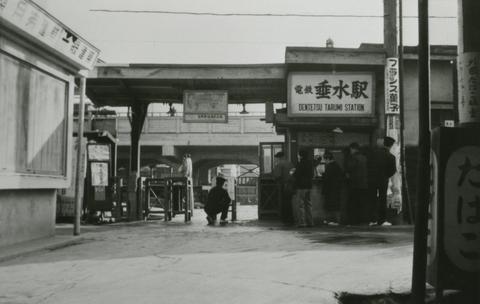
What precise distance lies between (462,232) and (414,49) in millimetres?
10656

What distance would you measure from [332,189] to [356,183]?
686 mm

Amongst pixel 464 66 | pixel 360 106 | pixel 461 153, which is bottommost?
pixel 461 153

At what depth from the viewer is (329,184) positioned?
12.6 meters

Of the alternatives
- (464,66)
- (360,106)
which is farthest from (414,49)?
(464,66)

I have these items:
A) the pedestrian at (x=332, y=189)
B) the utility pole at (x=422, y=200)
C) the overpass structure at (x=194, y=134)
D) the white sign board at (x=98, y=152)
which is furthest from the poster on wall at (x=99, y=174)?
the overpass structure at (x=194, y=134)

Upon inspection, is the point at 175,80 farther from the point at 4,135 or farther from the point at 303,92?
the point at 4,135

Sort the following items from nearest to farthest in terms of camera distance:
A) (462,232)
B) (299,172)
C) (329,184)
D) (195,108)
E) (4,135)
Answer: (462,232) < (4,135) < (299,172) < (329,184) < (195,108)

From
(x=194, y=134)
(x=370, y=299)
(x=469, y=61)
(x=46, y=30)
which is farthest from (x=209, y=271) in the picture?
(x=194, y=134)

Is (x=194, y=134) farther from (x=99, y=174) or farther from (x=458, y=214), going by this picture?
(x=458, y=214)

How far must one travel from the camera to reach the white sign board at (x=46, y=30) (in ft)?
23.2

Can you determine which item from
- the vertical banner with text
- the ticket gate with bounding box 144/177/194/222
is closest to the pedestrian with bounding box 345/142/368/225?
the vertical banner with text

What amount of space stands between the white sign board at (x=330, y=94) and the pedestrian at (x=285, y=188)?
4.54ft

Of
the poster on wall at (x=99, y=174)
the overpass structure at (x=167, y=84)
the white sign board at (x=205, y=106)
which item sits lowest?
the poster on wall at (x=99, y=174)

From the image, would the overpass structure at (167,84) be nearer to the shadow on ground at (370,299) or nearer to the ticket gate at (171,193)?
the ticket gate at (171,193)
